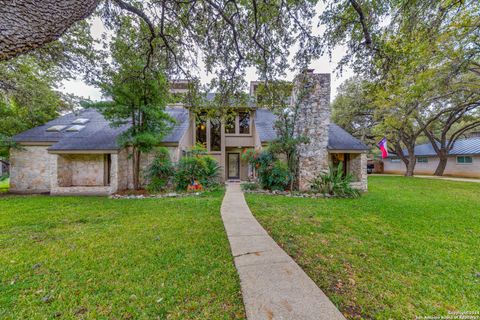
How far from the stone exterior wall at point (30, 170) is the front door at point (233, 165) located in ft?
33.1

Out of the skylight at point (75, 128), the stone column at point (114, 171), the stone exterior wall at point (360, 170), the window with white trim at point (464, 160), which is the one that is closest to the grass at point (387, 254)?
the stone exterior wall at point (360, 170)

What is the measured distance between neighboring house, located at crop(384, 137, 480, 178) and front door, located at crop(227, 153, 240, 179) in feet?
65.8

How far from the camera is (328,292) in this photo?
6.70 ft

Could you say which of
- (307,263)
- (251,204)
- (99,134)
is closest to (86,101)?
(99,134)

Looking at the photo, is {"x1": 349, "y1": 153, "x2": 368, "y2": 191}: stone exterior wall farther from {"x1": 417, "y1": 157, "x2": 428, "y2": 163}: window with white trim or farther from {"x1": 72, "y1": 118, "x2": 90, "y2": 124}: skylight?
{"x1": 417, "y1": 157, "x2": 428, "y2": 163}: window with white trim

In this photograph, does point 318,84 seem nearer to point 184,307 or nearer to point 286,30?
point 286,30

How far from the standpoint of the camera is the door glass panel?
1355cm

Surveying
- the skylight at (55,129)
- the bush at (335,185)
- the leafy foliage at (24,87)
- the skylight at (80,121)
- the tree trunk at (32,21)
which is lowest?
the bush at (335,185)

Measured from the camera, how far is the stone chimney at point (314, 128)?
8.62m

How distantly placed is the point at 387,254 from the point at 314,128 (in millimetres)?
6668

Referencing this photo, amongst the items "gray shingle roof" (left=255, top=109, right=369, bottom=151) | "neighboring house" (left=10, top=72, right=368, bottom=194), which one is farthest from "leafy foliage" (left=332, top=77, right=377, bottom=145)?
"neighboring house" (left=10, top=72, right=368, bottom=194)

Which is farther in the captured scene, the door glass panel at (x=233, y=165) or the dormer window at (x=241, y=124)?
the door glass panel at (x=233, y=165)

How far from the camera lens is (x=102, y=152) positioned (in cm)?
843

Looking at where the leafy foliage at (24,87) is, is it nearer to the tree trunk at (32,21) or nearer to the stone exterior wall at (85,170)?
the stone exterior wall at (85,170)
